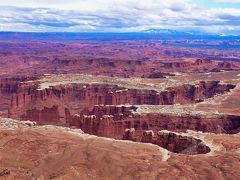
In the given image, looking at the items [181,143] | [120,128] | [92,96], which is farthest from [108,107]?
[181,143]

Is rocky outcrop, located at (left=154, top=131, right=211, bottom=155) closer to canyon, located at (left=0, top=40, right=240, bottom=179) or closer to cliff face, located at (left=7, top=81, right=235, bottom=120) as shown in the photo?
canyon, located at (left=0, top=40, right=240, bottom=179)

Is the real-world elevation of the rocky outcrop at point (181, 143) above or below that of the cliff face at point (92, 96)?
above

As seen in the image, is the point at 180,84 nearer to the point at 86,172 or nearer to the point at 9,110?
the point at 9,110

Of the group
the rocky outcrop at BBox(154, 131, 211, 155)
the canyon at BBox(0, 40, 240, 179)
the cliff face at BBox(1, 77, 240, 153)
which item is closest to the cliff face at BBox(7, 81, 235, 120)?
the cliff face at BBox(1, 77, 240, 153)

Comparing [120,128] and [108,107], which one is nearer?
[120,128]

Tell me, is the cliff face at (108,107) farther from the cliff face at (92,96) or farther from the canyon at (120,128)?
the canyon at (120,128)

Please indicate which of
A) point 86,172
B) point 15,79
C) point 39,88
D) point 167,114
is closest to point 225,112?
point 167,114

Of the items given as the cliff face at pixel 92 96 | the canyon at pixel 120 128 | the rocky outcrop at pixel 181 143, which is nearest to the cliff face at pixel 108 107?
the cliff face at pixel 92 96

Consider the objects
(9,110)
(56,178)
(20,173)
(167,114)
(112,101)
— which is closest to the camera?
(56,178)

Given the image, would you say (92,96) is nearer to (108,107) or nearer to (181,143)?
(108,107)

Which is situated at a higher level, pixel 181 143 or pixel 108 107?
pixel 181 143

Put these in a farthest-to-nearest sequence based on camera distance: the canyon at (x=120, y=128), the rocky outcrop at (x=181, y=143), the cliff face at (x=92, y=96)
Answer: the cliff face at (x=92, y=96) < the rocky outcrop at (x=181, y=143) < the canyon at (x=120, y=128)
